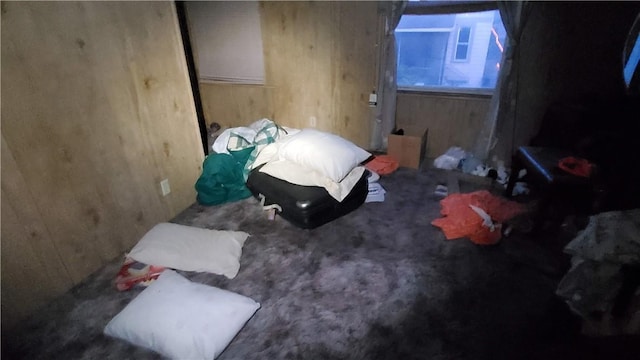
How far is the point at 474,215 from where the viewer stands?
82.1 inches

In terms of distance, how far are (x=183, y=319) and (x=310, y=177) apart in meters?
1.14

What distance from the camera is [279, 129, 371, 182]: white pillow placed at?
2.10 metres

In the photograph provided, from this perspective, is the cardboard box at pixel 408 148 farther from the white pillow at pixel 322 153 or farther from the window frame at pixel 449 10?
the white pillow at pixel 322 153

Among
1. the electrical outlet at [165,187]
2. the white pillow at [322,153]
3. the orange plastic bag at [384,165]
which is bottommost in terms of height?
the orange plastic bag at [384,165]

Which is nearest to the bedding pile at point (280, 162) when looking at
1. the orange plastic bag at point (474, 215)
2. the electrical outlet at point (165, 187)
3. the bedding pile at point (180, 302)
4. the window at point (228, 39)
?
the electrical outlet at point (165, 187)

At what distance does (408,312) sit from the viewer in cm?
148

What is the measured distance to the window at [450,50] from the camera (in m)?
2.76

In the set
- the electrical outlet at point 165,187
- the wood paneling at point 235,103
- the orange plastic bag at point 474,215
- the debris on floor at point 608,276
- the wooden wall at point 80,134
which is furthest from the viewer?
the wood paneling at point 235,103

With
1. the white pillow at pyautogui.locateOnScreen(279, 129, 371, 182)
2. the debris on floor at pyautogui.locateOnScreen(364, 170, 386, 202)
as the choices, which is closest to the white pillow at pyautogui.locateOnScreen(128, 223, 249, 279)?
the white pillow at pyautogui.locateOnScreen(279, 129, 371, 182)

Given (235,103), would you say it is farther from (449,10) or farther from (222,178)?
(449,10)

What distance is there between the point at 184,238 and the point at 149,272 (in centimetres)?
29

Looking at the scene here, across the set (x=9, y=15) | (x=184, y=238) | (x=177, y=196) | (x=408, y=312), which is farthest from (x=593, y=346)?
(x=9, y=15)

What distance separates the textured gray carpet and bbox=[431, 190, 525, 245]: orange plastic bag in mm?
67

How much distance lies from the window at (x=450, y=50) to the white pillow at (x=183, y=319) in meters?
2.74
